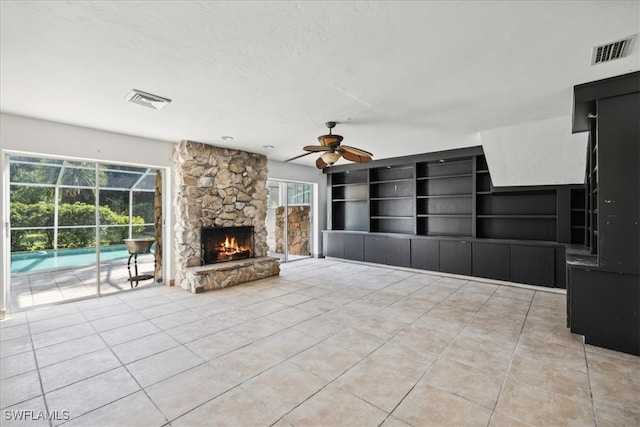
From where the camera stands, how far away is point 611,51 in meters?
2.25

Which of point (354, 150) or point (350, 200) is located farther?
point (350, 200)

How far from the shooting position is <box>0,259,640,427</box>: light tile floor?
1.84 metres

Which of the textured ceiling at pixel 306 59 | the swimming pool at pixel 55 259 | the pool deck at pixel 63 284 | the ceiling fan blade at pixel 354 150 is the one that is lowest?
the pool deck at pixel 63 284

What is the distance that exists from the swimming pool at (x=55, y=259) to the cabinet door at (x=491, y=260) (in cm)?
740

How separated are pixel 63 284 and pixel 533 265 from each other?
27.3 ft

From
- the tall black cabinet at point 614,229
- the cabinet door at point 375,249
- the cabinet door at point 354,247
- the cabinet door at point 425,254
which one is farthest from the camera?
the cabinet door at point 354,247

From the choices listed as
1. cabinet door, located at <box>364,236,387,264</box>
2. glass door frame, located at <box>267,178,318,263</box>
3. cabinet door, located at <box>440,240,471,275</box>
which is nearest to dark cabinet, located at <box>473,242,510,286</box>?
cabinet door, located at <box>440,240,471,275</box>

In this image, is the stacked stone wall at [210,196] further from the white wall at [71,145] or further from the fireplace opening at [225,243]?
the white wall at [71,145]

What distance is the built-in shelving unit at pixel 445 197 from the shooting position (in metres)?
5.99

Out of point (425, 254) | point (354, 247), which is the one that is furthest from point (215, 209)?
point (425, 254)

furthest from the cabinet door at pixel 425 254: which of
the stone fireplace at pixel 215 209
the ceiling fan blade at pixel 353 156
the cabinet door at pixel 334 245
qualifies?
the stone fireplace at pixel 215 209

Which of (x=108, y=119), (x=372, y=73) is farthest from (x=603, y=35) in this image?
(x=108, y=119)

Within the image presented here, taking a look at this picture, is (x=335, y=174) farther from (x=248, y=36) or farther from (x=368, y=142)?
(x=248, y=36)

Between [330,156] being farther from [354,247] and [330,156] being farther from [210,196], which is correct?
[354,247]
